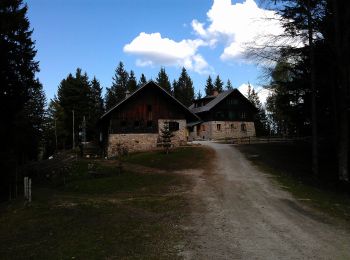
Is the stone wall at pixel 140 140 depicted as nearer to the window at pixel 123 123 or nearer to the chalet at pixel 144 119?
the chalet at pixel 144 119

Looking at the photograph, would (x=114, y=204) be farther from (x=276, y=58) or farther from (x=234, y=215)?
(x=276, y=58)

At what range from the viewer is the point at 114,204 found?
59.2 feet

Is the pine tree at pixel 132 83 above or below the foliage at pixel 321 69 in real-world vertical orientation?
above

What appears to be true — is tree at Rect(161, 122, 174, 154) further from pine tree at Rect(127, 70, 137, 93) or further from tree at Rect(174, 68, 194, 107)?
tree at Rect(174, 68, 194, 107)

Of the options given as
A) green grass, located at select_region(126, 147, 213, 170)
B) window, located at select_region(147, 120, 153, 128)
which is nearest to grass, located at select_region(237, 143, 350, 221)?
green grass, located at select_region(126, 147, 213, 170)

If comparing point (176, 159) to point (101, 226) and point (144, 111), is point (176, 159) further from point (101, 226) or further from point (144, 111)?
point (101, 226)

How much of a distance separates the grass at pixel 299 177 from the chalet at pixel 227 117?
25.2 meters

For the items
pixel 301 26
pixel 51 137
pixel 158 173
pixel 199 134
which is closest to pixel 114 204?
pixel 158 173

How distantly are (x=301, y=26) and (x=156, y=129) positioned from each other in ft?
77.4

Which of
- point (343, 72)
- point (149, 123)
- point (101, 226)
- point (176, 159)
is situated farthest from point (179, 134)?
point (101, 226)

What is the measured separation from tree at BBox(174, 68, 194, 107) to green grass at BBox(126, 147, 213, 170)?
70542 millimetres

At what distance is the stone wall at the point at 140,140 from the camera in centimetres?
4494

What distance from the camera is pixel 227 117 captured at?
67438mm

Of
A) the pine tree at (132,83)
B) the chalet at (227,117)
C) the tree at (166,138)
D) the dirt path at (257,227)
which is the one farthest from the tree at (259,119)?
the dirt path at (257,227)
